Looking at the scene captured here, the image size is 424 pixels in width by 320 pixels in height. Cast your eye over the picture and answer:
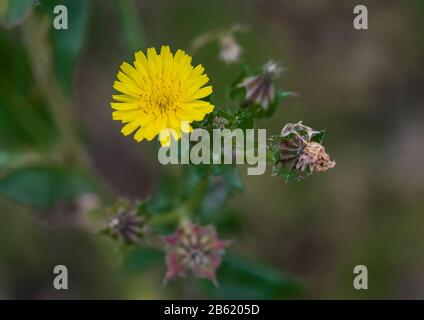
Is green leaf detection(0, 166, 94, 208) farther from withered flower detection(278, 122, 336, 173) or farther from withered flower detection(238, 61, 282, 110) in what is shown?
withered flower detection(278, 122, 336, 173)

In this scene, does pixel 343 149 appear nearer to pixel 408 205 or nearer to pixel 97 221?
pixel 408 205

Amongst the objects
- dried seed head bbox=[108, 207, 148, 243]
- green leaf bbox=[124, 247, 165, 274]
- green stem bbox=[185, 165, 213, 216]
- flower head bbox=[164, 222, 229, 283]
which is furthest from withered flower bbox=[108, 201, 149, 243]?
green leaf bbox=[124, 247, 165, 274]

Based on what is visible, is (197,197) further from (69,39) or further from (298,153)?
(69,39)

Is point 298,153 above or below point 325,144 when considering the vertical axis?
below

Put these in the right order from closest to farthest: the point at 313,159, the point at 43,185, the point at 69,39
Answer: the point at 313,159 → the point at 69,39 → the point at 43,185

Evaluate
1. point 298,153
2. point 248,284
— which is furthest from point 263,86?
point 248,284

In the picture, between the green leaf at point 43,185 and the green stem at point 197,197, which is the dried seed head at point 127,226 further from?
the green leaf at point 43,185
